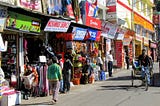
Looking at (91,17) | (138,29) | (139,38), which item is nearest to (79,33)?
(91,17)

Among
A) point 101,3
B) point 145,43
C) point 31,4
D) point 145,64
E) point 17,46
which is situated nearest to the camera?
point 17,46

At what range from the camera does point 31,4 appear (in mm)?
19266

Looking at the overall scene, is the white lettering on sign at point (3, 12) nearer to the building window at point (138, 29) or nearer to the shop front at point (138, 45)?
the building window at point (138, 29)

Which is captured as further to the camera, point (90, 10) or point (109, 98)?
point (90, 10)

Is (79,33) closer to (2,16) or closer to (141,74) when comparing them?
(141,74)

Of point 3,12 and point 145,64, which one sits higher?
point 3,12

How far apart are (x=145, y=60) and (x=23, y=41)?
598 cm

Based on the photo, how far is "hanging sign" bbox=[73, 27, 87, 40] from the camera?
24.4 metres

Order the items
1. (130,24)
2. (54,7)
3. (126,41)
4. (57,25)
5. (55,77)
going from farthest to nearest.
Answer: (130,24), (126,41), (54,7), (57,25), (55,77)

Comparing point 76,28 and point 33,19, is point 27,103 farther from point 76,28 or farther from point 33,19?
point 76,28

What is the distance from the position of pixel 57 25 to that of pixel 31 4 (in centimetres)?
225

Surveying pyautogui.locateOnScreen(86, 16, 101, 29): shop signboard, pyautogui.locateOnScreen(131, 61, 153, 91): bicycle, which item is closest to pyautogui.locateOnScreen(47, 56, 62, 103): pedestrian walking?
pyautogui.locateOnScreen(131, 61, 153, 91): bicycle

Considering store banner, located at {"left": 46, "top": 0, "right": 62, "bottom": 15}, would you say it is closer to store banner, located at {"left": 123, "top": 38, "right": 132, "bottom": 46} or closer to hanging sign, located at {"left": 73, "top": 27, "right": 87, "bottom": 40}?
hanging sign, located at {"left": 73, "top": 27, "right": 87, "bottom": 40}

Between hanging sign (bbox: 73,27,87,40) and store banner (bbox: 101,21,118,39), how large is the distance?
7691 mm
